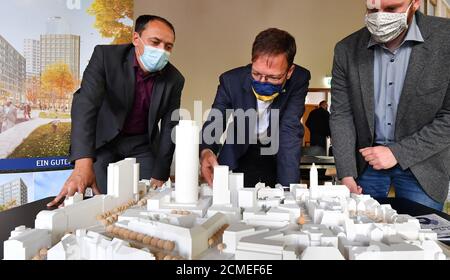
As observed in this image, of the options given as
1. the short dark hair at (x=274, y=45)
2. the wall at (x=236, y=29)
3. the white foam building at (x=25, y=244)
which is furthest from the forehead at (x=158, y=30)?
the wall at (x=236, y=29)

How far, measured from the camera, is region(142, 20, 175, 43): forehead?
1945mm

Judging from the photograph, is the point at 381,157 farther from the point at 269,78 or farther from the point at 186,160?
the point at 186,160

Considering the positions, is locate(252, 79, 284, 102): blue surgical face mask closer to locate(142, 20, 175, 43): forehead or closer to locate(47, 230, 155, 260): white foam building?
locate(142, 20, 175, 43): forehead

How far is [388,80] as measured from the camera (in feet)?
5.33

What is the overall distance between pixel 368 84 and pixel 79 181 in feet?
3.85

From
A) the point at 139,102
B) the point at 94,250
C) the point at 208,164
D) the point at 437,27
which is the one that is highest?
the point at 437,27

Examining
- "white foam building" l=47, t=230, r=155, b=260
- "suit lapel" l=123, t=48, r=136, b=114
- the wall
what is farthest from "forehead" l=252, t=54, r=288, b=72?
the wall

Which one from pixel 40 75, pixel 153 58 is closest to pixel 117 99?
pixel 153 58

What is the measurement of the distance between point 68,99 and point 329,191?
2.60 m

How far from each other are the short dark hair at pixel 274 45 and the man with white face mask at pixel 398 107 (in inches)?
9.7

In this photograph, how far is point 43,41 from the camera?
321 cm

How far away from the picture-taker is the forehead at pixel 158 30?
6.38ft

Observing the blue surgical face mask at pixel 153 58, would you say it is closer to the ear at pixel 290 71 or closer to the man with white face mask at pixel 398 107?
the ear at pixel 290 71
